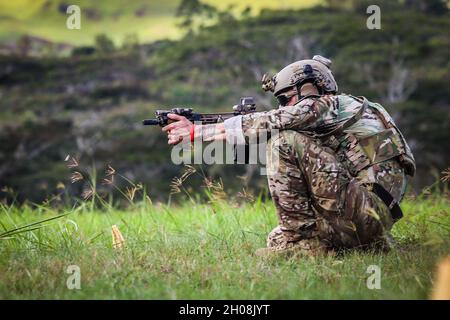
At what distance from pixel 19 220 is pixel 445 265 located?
3256 millimetres

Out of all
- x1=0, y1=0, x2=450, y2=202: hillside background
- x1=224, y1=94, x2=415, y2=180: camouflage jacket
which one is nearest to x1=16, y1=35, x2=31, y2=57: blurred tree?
x1=0, y1=0, x2=450, y2=202: hillside background

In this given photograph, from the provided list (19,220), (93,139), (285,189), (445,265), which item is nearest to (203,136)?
(285,189)

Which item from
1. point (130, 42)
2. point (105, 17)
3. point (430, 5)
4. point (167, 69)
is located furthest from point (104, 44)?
point (430, 5)

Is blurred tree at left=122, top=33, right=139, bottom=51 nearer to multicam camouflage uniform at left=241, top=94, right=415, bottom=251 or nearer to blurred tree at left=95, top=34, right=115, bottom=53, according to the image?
blurred tree at left=95, top=34, right=115, bottom=53

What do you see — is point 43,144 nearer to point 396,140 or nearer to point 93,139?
point 93,139

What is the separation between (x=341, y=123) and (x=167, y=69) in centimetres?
2008

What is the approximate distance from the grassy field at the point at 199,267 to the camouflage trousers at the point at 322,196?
0.43 ft

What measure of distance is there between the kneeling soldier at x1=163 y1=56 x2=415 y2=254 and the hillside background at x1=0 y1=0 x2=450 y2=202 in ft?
46.8

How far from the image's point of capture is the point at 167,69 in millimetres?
23531

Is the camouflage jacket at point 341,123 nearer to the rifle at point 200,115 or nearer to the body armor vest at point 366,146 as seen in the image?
the body armor vest at point 366,146

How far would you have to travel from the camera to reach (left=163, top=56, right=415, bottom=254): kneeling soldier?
3709 millimetres

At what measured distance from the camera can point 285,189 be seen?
380cm

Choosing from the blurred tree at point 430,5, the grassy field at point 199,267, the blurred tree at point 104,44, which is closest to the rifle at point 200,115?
the grassy field at point 199,267

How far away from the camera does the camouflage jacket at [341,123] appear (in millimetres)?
3715
